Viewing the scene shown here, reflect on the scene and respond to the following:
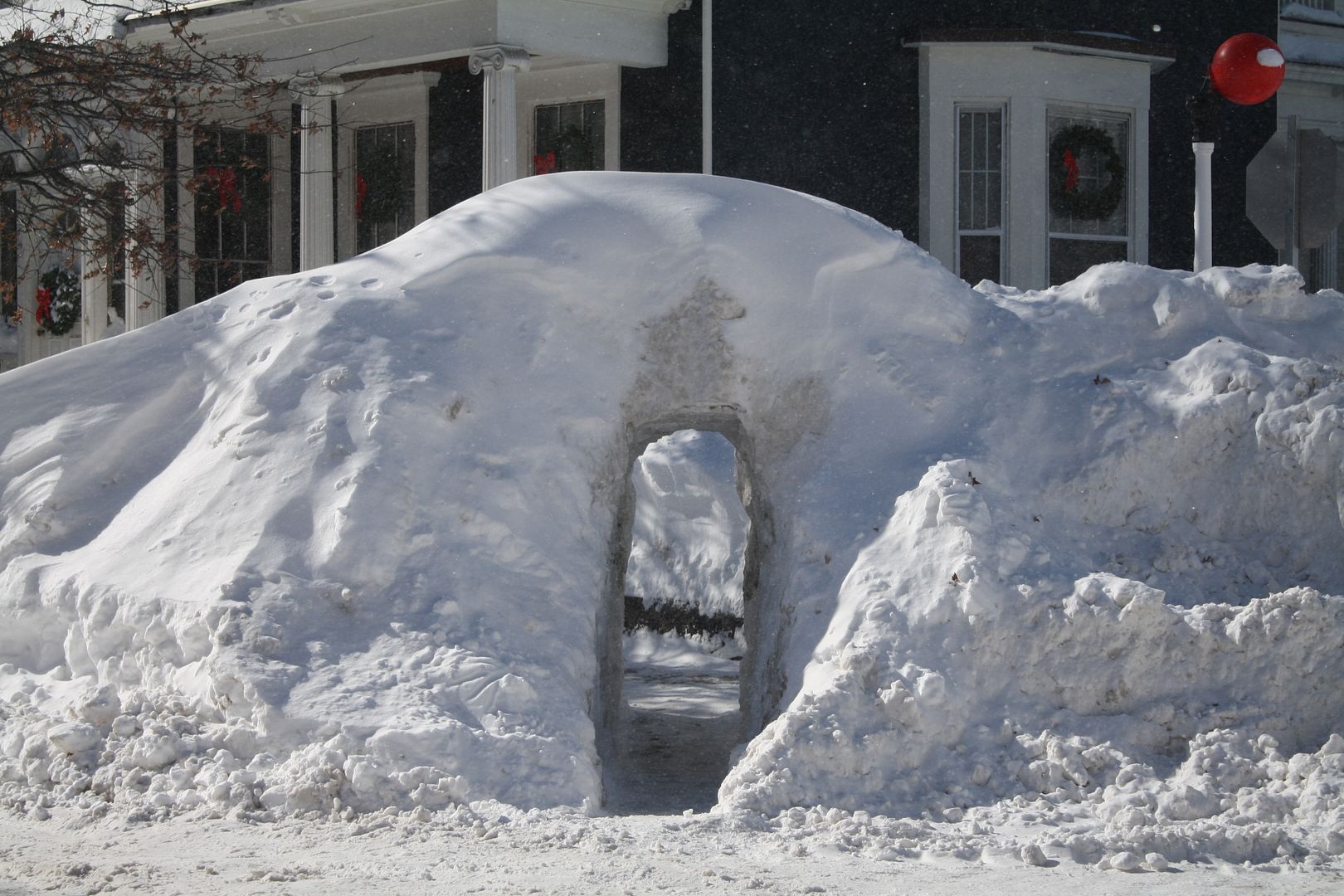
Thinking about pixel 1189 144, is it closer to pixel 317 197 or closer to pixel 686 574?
pixel 686 574

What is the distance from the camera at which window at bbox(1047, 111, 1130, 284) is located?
1287cm

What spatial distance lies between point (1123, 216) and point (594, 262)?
8.30 m

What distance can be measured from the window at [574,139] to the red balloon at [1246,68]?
542cm

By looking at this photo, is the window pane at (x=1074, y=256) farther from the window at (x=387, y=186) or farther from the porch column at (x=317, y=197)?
the porch column at (x=317, y=197)

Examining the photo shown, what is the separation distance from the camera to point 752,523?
22.6ft

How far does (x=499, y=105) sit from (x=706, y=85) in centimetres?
175

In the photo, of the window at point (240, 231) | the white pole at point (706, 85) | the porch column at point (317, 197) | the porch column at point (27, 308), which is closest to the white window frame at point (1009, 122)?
the white pole at point (706, 85)

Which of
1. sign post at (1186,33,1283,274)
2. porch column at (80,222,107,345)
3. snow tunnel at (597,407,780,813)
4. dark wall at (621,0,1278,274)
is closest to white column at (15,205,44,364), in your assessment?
porch column at (80,222,107,345)

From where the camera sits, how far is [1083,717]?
5.10m

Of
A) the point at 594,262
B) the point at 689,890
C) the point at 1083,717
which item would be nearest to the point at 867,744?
the point at 1083,717

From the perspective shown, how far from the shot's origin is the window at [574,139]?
12.8 metres

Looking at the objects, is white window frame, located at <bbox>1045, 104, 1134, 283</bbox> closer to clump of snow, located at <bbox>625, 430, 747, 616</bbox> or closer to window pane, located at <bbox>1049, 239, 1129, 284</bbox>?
window pane, located at <bbox>1049, 239, 1129, 284</bbox>

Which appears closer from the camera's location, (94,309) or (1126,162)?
(1126,162)

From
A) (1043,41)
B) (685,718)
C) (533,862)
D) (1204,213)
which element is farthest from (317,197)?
(533,862)
